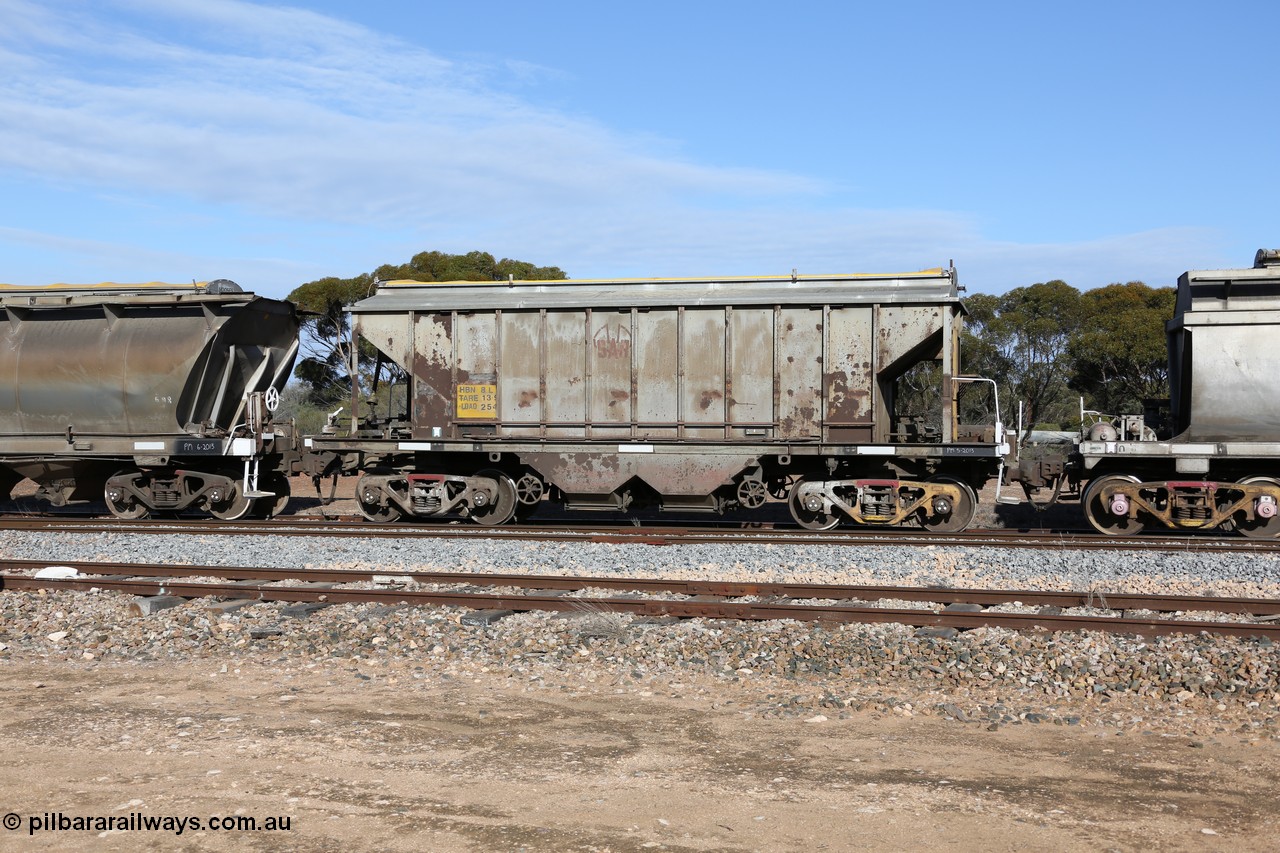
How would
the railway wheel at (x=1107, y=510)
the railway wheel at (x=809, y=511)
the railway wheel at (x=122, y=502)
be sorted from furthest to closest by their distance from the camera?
1. the railway wheel at (x=122, y=502)
2. the railway wheel at (x=809, y=511)
3. the railway wheel at (x=1107, y=510)

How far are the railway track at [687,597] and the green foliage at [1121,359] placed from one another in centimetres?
1861

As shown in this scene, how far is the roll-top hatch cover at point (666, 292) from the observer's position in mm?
14625

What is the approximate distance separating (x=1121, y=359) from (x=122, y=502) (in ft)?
Answer: 78.5

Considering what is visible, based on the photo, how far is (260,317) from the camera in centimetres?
1703

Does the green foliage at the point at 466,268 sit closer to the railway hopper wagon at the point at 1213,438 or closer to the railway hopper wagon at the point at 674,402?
the railway hopper wagon at the point at 674,402

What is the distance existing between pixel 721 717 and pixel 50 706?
4.35 metres

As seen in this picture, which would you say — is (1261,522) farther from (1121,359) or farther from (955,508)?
(1121,359)

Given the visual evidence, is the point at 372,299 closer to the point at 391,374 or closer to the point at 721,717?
the point at 391,374

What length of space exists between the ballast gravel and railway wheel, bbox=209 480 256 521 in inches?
203

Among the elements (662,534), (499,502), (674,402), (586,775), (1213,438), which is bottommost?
(586,775)

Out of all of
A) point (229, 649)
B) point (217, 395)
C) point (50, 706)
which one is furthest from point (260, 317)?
point (50, 706)

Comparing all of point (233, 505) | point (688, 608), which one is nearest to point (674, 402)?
point (688, 608)

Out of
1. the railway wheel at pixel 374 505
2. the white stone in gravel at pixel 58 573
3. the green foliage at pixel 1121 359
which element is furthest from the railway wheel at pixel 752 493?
the green foliage at pixel 1121 359

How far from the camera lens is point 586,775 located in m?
5.58
